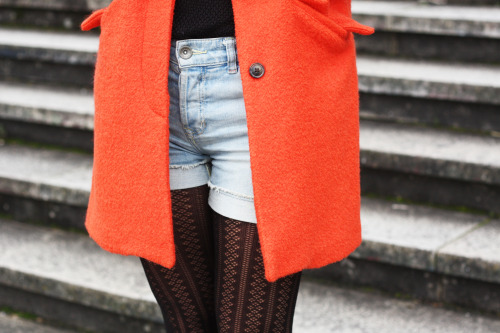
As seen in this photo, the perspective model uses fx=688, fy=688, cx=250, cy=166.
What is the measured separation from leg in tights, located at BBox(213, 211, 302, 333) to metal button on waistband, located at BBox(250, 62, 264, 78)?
32 centimetres

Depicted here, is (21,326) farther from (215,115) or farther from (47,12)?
(47,12)

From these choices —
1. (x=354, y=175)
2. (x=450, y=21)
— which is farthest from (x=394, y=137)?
(x=354, y=175)

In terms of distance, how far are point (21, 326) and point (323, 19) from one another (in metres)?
2.04

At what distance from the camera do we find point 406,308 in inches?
96.7

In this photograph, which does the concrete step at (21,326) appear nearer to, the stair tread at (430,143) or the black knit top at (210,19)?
the stair tread at (430,143)

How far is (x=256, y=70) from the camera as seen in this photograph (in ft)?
4.54

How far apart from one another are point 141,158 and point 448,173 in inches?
62.1

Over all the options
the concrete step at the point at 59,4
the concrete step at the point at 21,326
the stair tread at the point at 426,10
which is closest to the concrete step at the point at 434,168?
the stair tread at the point at 426,10

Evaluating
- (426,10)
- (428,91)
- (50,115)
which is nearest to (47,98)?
(50,115)

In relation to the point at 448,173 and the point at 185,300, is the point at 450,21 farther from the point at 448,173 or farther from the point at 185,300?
the point at 185,300

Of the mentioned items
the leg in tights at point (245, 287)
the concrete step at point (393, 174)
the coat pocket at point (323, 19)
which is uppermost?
the coat pocket at point (323, 19)

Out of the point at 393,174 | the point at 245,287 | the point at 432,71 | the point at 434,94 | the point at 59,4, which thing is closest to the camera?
the point at 245,287

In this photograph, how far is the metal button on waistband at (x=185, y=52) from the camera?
56.6 inches

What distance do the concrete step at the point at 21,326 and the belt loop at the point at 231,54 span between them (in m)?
1.78
